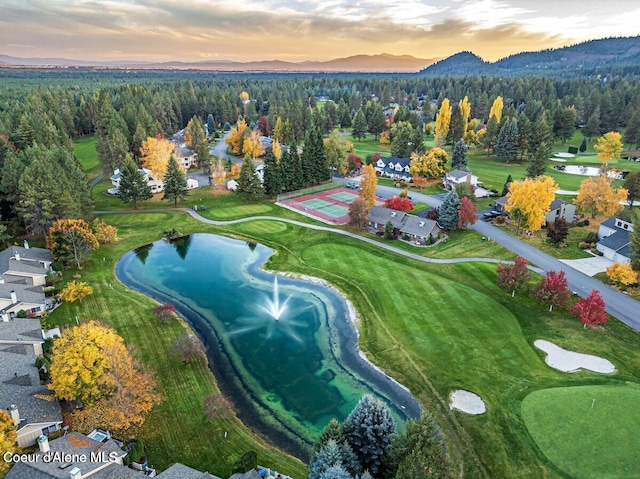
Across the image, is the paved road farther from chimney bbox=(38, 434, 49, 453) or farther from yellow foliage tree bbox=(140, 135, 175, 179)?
yellow foliage tree bbox=(140, 135, 175, 179)

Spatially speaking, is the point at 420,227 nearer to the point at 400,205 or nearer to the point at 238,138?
the point at 400,205

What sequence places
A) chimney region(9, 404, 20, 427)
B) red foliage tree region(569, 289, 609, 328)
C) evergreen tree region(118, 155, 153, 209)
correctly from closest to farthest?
chimney region(9, 404, 20, 427) < red foliage tree region(569, 289, 609, 328) < evergreen tree region(118, 155, 153, 209)

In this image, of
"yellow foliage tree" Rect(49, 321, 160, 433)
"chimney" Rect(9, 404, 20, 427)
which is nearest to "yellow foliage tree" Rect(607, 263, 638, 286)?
"yellow foliage tree" Rect(49, 321, 160, 433)

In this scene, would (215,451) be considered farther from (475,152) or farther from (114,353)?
(475,152)

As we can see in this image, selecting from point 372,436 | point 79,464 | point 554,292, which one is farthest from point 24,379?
point 554,292

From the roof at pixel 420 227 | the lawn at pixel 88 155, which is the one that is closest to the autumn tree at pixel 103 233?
the lawn at pixel 88 155

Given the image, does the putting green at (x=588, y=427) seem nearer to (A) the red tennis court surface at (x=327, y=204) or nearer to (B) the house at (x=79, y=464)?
(B) the house at (x=79, y=464)

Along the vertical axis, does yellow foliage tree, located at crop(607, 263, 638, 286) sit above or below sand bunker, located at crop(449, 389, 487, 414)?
→ above
